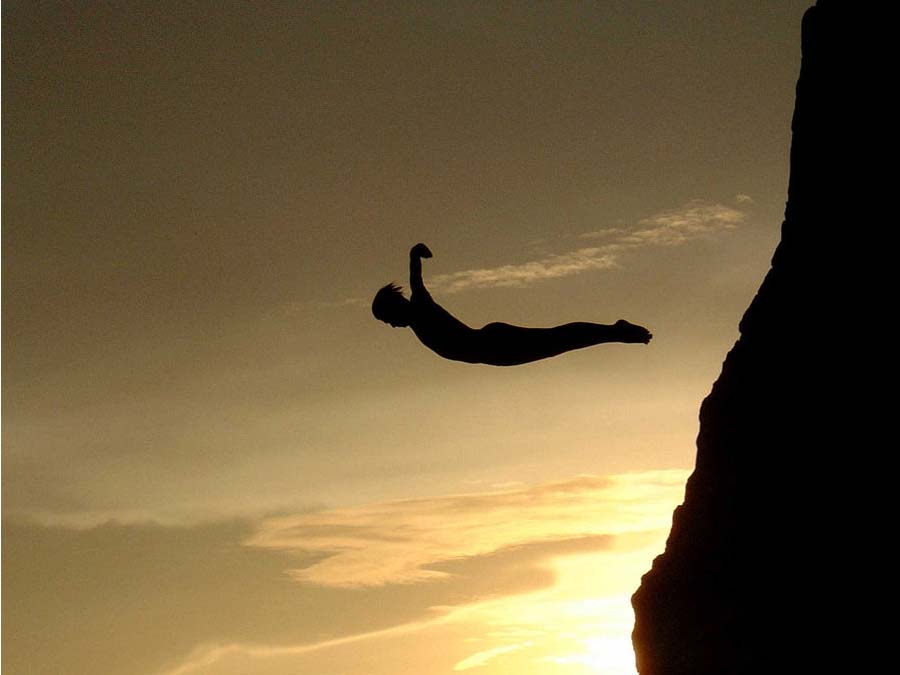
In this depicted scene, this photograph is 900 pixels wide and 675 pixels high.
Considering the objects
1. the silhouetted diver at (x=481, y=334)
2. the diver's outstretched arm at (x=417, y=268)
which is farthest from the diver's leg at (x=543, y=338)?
the diver's outstretched arm at (x=417, y=268)

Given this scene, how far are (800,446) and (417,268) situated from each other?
4116 millimetres

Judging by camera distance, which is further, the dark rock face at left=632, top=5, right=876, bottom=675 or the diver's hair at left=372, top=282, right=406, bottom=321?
the diver's hair at left=372, top=282, right=406, bottom=321

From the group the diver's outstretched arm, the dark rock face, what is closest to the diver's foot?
the dark rock face

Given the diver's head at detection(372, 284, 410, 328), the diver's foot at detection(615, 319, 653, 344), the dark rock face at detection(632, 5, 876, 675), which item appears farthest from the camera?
the diver's head at detection(372, 284, 410, 328)

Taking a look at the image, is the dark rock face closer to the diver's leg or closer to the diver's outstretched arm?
the diver's leg

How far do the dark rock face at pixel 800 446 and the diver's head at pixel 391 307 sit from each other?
3.28 m

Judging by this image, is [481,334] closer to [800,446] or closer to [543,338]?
[543,338]

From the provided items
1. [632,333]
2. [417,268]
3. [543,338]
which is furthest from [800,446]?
[417,268]

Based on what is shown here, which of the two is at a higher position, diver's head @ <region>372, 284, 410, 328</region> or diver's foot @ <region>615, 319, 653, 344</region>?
diver's head @ <region>372, 284, 410, 328</region>

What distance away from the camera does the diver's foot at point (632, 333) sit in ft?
33.7

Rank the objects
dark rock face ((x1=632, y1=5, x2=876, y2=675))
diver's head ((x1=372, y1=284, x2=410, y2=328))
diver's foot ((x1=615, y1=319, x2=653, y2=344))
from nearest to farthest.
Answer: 1. dark rock face ((x1=632, y1=5, x2=876, y2=675))
2. diver's foot ((x1=615, y1=319, x2=653, y2=344))
3. diver's head ((x1=372, y1=284, x2=410, y2=328))

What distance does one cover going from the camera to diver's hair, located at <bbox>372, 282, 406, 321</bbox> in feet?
36.8

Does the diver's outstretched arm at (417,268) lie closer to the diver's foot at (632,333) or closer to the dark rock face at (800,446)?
the diver's foot at (632,333)

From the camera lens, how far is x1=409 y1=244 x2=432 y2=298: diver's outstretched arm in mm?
10430
